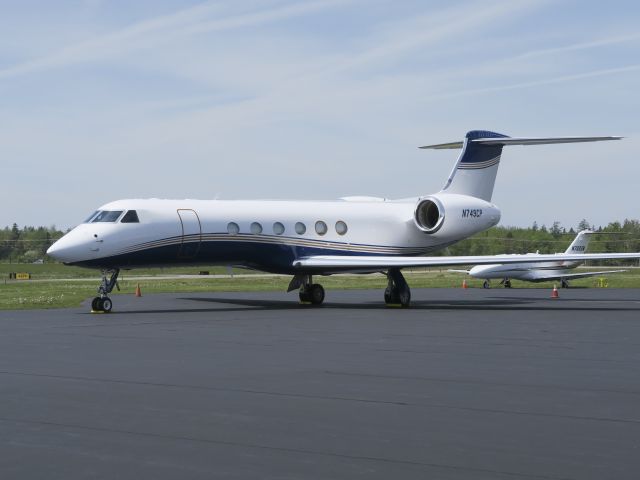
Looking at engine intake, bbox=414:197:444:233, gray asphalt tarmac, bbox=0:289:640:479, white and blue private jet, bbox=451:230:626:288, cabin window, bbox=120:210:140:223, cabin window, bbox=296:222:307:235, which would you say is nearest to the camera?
gray asphalt tarmac, bbox=0:289:640:479

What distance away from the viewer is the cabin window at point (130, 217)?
2302 cm

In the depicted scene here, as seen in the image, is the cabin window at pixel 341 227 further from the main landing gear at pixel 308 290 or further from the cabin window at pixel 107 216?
the cabin window at pixel 107 216

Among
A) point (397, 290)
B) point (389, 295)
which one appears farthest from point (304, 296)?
point (397, 290)

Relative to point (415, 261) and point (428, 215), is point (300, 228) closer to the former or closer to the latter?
point (415, 261)

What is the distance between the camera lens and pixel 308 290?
26.6 meters

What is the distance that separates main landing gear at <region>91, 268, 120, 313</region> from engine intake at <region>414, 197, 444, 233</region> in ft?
31.9

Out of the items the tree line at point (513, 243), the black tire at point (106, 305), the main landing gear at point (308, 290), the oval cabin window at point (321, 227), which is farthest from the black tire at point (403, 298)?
the tree line at point (513, 243)

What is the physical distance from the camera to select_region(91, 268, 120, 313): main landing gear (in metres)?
22.4

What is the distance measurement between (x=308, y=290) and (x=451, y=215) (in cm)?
495

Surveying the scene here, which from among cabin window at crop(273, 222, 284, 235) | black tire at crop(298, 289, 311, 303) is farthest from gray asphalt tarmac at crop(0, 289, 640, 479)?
black tire at crop(298, 289, 311, 303)

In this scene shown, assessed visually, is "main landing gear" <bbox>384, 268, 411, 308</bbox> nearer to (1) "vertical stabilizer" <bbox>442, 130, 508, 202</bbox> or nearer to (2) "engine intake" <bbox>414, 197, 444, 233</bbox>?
(2) "engine intake" <bbox>414, 197, 444, 233</bbox>

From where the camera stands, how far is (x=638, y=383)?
991cm

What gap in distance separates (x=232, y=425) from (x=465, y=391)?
2.88 meters

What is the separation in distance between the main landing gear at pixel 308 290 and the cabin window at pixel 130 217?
5456 millimetres
